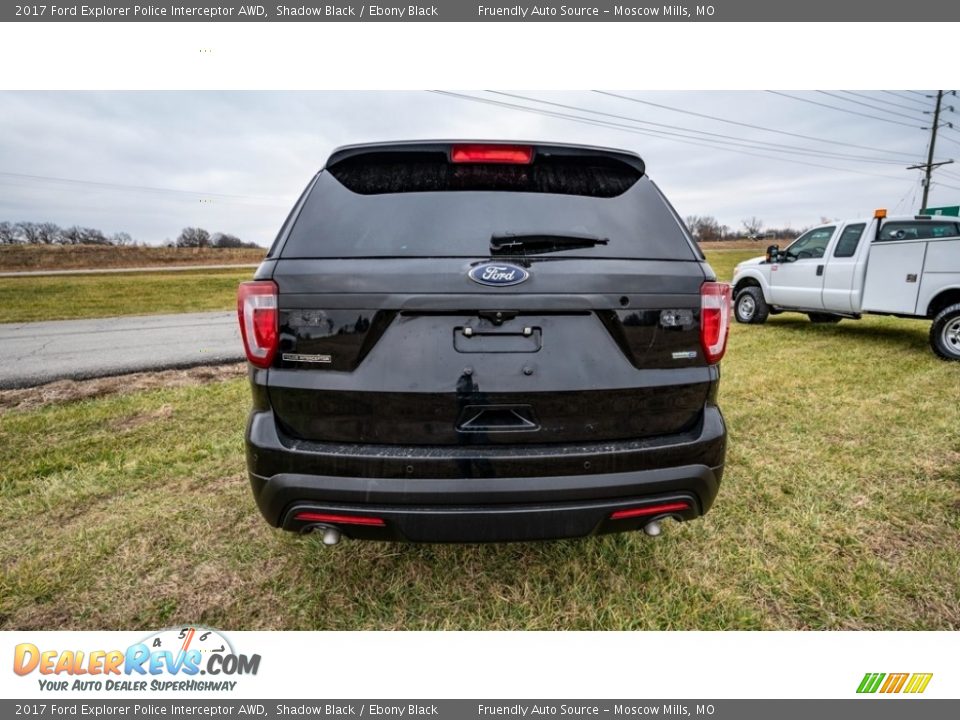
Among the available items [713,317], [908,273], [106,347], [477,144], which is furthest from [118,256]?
[908,273]

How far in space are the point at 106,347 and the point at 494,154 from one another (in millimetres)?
8258

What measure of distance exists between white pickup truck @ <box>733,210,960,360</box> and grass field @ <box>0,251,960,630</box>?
387 centimetres

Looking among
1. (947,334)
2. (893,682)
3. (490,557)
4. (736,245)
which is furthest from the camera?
(736,245)

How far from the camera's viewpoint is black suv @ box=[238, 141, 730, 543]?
1580mm

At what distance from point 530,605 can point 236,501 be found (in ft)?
6.47

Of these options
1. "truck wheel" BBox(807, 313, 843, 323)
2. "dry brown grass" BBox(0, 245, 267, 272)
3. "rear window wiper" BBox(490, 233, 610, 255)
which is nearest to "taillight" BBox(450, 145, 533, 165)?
"rear window wiper" BBox(490, 233, 610, 255)

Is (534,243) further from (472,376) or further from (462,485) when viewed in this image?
(462,485)

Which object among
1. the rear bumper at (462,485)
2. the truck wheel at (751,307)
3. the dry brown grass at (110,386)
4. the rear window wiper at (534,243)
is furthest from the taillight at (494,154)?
the truck wheel at (751,307)

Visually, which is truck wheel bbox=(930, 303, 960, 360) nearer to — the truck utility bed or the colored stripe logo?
the truck utility bed

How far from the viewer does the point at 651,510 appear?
5.50 feet

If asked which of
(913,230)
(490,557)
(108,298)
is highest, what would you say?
(913,230)

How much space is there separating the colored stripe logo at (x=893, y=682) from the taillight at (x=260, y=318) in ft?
8.91

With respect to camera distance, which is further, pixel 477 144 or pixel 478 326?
pixel 477 144

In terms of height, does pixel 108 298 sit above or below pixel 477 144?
below
